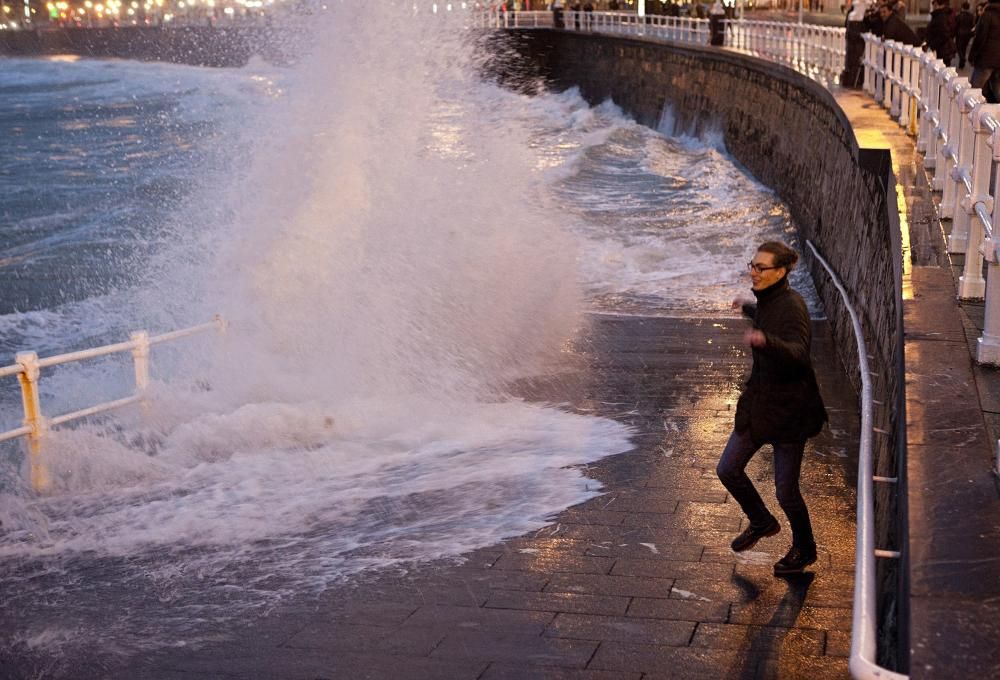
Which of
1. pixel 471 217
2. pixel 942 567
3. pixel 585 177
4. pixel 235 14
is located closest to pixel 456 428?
pixel 942 567

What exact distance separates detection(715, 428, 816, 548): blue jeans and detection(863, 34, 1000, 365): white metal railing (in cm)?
93

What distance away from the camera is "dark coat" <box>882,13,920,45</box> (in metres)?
18.1

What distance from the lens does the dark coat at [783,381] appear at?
17.3 feet

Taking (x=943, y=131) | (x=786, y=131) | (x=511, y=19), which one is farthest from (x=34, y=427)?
(x=511, y=19)

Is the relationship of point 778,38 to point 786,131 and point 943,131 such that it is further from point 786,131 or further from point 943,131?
point 943,131

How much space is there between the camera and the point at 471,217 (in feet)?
54.3

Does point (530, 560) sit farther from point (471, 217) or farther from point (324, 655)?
point (471, 217)

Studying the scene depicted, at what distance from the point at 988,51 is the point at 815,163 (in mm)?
3314

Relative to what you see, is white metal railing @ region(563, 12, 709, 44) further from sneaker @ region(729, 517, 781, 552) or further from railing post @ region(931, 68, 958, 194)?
sneaker @ region(729, 517, 781, 552)

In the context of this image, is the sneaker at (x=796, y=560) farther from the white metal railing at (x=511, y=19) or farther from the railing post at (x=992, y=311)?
the white metal railing at (x=511, y=19)

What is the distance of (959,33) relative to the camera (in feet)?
76.2

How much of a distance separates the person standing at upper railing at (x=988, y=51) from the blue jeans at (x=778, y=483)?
1058 centimetres

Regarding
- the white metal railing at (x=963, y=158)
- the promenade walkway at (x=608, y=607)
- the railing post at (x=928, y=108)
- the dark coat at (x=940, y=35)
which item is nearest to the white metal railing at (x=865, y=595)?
the promenade walkway at (x=608, y=607)

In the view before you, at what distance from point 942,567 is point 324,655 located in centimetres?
235
